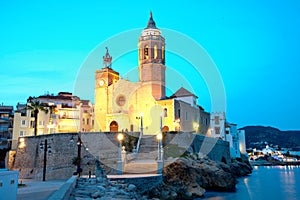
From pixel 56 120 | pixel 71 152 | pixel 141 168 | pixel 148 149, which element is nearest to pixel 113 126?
pixel 71 152

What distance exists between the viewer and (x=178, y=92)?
168 feet

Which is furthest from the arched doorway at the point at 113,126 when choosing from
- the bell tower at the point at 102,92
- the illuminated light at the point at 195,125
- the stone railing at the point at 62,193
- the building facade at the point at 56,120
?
the stone railing at the point at 62,193

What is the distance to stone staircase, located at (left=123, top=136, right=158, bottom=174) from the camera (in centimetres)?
2662

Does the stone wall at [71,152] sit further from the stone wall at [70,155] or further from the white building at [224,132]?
the white building at [224,132]

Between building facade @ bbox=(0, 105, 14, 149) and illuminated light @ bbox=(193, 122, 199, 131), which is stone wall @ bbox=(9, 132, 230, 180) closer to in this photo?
illuminated light @ bbox=(193, 122, 199, 131)

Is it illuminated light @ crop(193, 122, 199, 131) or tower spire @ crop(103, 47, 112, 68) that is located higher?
tower spire @ crop(103, 47, 112, 68)

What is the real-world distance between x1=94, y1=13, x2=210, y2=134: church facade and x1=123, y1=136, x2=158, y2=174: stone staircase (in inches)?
296

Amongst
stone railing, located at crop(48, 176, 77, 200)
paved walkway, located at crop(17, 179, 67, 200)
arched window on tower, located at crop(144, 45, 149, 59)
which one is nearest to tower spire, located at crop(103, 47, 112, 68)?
arched window on tower, located at crop(144, 45, 149, 59)

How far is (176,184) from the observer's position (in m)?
27.1

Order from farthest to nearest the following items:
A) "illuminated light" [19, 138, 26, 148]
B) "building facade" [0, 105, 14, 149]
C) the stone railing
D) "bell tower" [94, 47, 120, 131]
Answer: "building facade" [0, 105, 14, 149] < "bell tower" [94, 47, 120, 131] < "illuminated light" [19, 138, 26, 148] < the stone railing

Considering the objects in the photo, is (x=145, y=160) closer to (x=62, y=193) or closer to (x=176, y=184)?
(x=176, y=184)

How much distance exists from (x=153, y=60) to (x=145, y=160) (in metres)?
19.6

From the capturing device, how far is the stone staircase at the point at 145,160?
2662 cm

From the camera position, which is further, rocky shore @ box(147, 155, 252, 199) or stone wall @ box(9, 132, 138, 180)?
stone wall @ box(9, 132, 138, 180)
